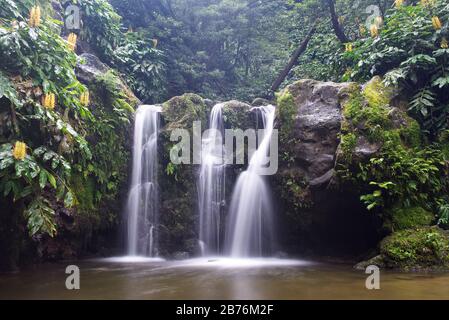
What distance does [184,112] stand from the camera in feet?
33.0

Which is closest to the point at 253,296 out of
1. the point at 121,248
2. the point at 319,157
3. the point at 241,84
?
the point at 319,157

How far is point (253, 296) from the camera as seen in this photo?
14.8ft

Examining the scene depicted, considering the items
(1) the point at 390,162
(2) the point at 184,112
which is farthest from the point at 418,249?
(2) the point at 184,112

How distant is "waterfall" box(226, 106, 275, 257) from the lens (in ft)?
28.0

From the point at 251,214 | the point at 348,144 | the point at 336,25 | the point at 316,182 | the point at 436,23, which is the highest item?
the point at 336,25

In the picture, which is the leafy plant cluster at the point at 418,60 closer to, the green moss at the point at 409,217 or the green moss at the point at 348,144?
the green moss at the point at 348,144

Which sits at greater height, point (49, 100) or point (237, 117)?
point (237, 117)

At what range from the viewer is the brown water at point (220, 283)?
4.56 metres

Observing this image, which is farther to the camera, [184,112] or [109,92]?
[184,112]

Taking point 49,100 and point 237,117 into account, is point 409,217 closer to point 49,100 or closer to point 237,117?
point 237,117

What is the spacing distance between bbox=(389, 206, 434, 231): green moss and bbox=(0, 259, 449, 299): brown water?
116cm

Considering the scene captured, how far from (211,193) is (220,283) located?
3.94 meters

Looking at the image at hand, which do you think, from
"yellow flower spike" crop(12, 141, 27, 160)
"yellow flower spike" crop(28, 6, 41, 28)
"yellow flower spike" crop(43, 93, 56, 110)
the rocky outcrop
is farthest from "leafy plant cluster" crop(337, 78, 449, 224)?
"yellow flower spike" crop(28, 6, 41, 28)

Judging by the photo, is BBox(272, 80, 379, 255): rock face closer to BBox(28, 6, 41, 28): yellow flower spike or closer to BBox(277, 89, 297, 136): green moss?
BBox(277, 89, 297, 136): green moss
